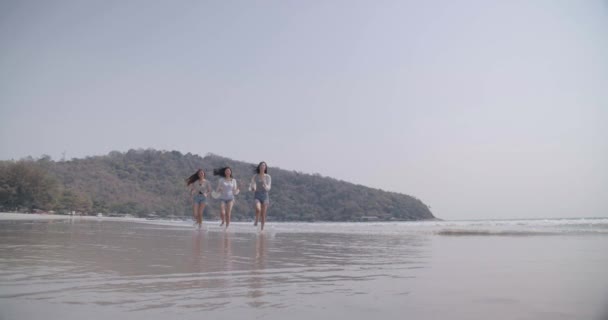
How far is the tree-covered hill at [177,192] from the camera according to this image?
35938 mm

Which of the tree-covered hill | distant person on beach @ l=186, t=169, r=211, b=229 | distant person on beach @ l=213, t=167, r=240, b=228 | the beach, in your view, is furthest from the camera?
the tree-covered hill

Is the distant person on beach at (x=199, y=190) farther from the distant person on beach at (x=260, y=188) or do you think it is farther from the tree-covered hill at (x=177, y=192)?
the tree-covered hill at (x=177, y=192)

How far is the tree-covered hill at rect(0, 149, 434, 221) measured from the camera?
1415 inches

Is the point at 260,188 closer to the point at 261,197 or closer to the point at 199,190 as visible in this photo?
the point at 261,197

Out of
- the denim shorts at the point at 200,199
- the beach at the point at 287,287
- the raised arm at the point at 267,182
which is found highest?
the raised arm at the point at 267,182

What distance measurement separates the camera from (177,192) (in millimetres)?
41531

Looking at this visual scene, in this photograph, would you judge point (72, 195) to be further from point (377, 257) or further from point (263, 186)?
point (377, 257)

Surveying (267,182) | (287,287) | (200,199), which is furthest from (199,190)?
(287,287)

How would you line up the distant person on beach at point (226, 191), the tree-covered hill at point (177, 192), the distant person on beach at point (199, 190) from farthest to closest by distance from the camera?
the tree-covered hill at point (177, 192), the distant person on beach at point (199, 190), the distant person on beach at point (226, 191)

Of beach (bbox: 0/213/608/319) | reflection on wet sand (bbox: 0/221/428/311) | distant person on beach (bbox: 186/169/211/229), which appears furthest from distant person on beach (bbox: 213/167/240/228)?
beach (bbox: 0/213/608/319)

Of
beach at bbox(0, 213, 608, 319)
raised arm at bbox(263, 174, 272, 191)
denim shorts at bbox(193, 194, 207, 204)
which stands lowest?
beach at bbox(0, 213, 608, 319)

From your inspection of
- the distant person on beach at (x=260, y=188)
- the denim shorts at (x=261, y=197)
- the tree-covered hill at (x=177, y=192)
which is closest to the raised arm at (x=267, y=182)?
the distant person on beach at (x=260, y=188)

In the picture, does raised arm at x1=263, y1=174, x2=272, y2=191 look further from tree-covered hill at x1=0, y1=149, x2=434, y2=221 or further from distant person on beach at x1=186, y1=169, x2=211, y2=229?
tree-covered hill at x1=0, y1=149, x2=434, y2=221

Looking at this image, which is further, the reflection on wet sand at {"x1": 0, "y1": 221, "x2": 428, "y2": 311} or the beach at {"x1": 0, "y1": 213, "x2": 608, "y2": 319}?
the reflection on wet sand at {"x1": 0, "y1": 221, "x2": 428, "y2": 311}
